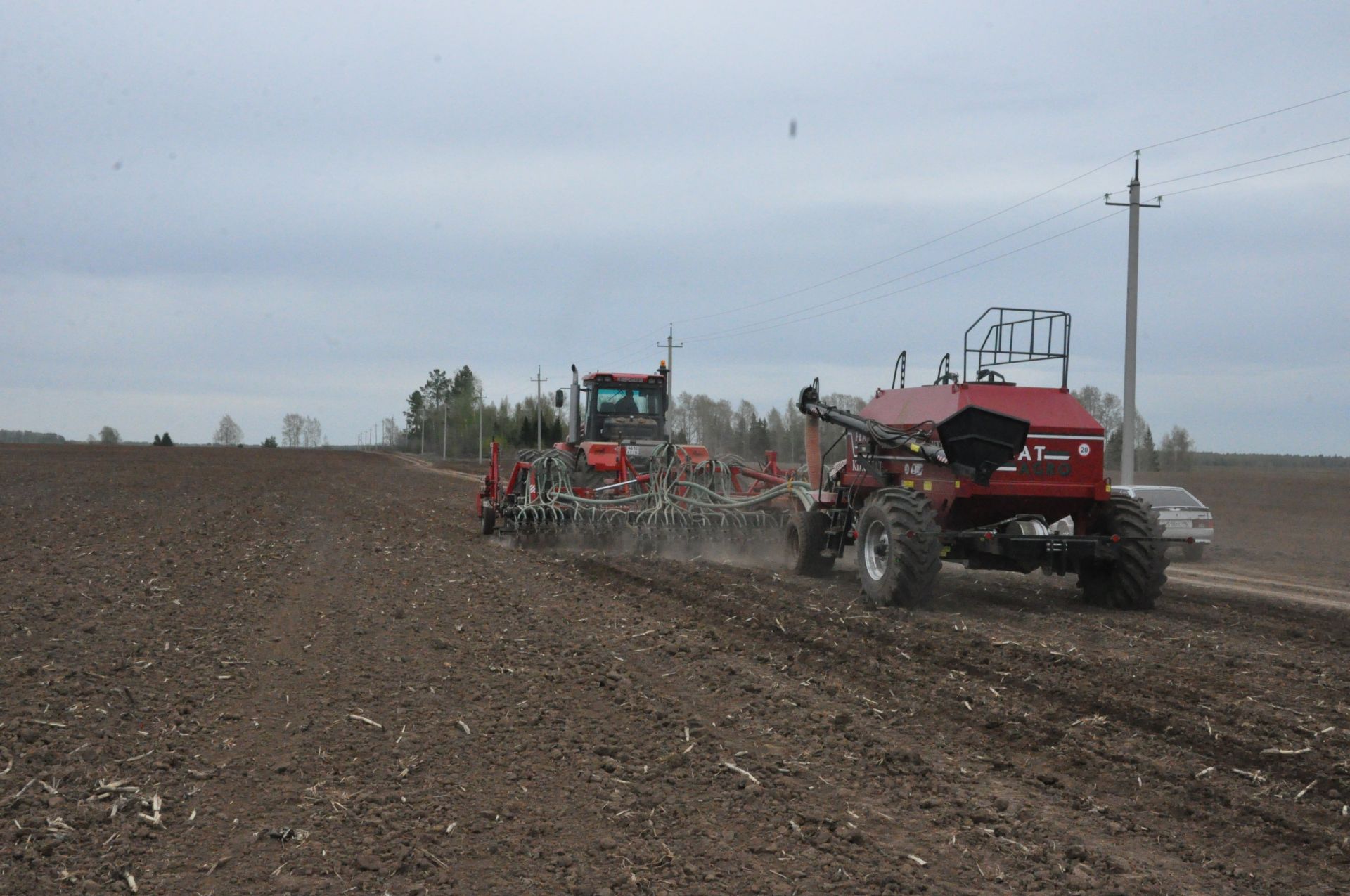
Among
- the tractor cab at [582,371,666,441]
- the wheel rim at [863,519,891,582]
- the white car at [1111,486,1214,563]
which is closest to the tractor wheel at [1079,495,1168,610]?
the wheel rim at [863,519,891,582]

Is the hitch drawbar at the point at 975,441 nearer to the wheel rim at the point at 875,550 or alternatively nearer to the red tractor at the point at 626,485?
the wheel rim at the point at 875,550

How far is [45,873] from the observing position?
13.9ft

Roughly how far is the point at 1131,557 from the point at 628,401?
913 cm

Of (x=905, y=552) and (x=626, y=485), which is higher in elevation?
(x=626, y=485)

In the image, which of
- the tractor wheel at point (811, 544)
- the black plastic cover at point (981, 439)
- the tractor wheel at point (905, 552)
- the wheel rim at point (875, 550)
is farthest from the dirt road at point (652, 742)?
the tractor wheel at point (811, 544)

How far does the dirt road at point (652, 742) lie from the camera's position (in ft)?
14.5

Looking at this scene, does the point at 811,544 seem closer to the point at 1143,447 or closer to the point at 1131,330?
the point at 1131,330

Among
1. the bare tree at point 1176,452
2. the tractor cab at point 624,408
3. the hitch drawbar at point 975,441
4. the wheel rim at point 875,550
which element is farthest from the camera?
the bare tree at point 1176,452

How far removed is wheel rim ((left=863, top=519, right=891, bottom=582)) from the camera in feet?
35.3

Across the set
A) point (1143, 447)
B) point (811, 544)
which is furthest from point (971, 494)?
point (1143, 447)

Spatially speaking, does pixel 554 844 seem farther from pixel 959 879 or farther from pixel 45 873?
pixel 45 873

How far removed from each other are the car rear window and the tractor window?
7881 mm

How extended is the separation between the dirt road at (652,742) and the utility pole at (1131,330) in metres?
9.52

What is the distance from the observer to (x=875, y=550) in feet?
35.8
